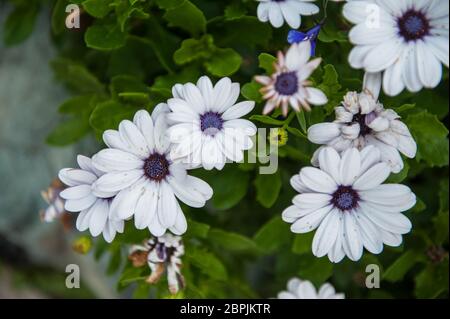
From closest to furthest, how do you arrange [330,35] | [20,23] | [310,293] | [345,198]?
[345,198], [330,35], [310,293], [20,23]

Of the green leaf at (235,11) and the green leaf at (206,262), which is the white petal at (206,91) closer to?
the green leaf at (235,11)

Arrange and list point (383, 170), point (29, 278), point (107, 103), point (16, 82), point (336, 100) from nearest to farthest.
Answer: point (383, 170)
point (336, 100)
point (107, 103)
point (16, 82)
point (29, 278)

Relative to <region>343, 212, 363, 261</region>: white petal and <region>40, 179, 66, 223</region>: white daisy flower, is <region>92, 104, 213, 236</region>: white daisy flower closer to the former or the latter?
<region>343, 212, 363, 261</region>: white petal

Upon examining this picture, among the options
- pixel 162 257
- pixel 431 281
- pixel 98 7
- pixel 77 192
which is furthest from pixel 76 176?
pixel 431 281

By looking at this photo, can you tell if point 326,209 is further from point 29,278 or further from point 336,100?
point 29,278

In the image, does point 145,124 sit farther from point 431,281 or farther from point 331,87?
point 431,281

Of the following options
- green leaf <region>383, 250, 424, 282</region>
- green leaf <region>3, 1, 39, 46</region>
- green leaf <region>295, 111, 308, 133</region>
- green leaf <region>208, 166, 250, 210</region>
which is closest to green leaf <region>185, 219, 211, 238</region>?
green leaf <region>208, 166, 250, 210</region>

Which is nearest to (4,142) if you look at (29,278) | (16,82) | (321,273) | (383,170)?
(16,82)
